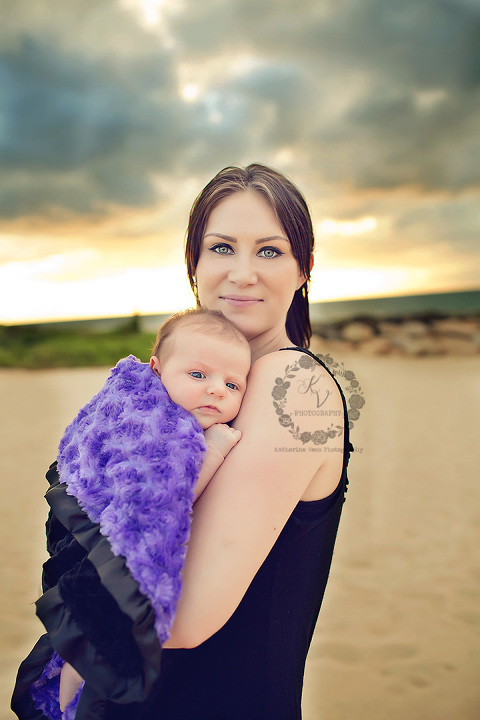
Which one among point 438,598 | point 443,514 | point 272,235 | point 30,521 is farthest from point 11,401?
point 272,235

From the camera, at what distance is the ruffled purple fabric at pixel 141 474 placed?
1196 mm

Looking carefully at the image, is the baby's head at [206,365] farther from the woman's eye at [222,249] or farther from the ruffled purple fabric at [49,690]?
the ruffled purple fabric at [49,690]

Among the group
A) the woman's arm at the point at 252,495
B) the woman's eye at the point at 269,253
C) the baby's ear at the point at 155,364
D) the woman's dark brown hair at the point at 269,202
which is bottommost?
the woman's arm at the point at 252,495

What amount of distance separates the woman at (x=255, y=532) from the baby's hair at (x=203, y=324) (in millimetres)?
98

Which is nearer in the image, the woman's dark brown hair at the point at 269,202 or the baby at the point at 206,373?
the baby at the point at 206,373

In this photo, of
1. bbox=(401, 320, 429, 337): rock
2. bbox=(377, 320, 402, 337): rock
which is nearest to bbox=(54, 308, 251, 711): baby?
bbox=(377, 320, 402, 337): rock

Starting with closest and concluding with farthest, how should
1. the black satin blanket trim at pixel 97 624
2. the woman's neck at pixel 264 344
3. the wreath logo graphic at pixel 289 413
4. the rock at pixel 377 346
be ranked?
the black satin blanket trim at pixel 97 624
the wreath logo graphic at pixel 289 413
the woman's neck at pixel 264 344
the rock at pixel 377 346

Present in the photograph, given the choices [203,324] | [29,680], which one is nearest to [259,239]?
[203,324]

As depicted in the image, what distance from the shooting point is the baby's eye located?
171cm

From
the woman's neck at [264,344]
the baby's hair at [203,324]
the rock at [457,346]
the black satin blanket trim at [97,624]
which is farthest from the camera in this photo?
the rock at [457,346]

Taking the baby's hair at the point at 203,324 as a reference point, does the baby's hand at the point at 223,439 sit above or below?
below

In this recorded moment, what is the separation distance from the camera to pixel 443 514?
22.8 feet

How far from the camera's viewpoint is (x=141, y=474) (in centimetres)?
127

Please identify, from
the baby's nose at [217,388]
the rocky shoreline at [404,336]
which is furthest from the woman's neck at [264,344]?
the rocky shoreline at [404,336]
